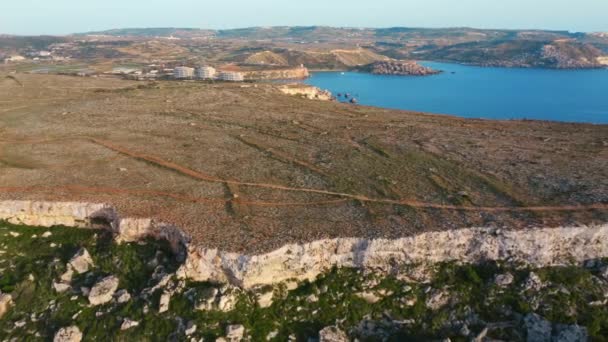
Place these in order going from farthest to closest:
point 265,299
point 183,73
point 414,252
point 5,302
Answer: point 183,73, point 414,252, point 5,302, point 265,299

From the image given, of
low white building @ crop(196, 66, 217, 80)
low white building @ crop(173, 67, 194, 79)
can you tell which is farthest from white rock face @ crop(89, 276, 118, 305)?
low white building @ crop(196, 66, 217, 80)

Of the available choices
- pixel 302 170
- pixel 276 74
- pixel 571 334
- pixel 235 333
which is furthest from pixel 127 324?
pixel 276 74

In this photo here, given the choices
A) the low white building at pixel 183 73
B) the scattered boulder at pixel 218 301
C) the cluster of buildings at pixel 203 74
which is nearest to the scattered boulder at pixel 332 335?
the scattered boulder at pixel 218 301

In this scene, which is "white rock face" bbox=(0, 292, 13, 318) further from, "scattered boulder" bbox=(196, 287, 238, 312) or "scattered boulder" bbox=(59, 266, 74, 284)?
"scattered boulder" bbox=(196, 287, 238, 312)

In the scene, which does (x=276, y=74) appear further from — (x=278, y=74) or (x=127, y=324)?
(x=127, y=324)

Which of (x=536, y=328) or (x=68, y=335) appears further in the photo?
(x=68, y=335)

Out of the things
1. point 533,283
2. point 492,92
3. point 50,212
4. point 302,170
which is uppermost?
point 302,170
